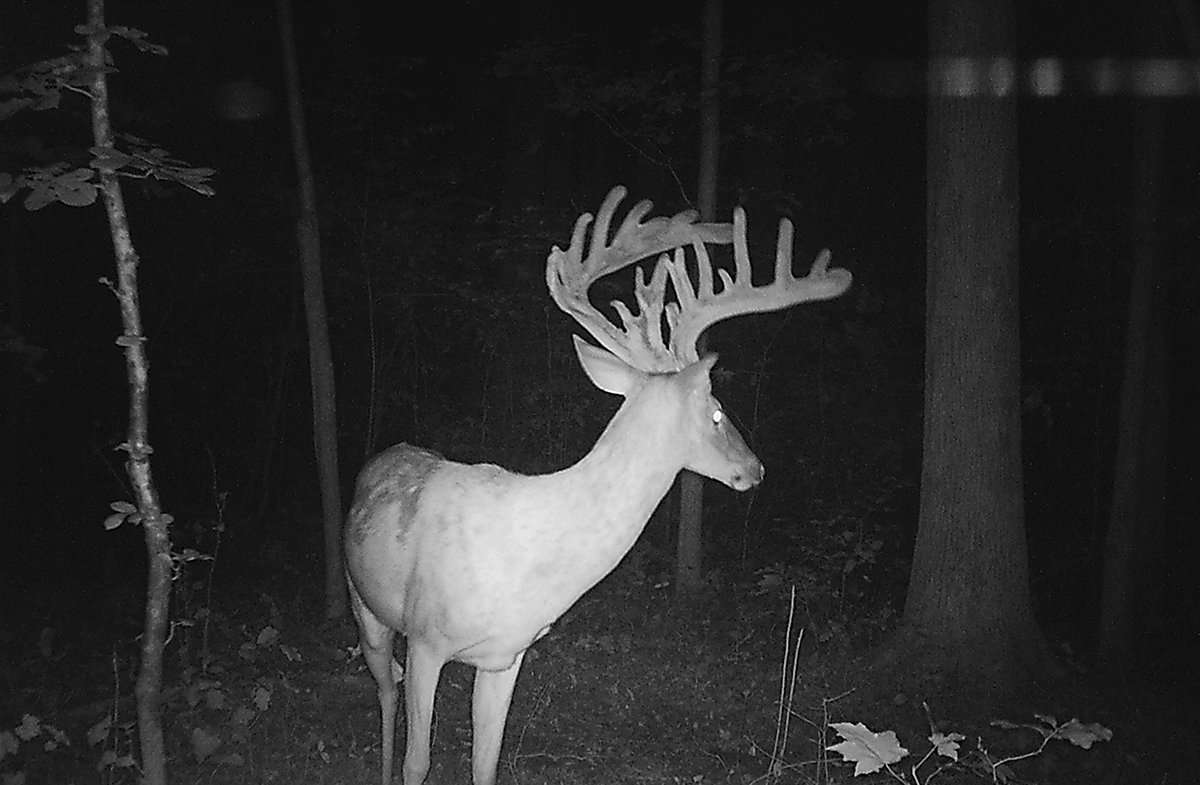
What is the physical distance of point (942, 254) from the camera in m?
6.92

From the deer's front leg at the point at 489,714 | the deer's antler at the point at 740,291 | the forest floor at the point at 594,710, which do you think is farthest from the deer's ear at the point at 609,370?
the forest floor at the point at 594,710

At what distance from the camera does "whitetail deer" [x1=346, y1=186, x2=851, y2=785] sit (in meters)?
4.12

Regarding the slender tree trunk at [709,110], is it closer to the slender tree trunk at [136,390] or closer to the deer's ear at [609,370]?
the deer's ear at [609,370]

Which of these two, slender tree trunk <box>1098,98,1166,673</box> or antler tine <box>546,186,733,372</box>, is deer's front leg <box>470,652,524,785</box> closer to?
antler tine <box>546,186,733,372</box>

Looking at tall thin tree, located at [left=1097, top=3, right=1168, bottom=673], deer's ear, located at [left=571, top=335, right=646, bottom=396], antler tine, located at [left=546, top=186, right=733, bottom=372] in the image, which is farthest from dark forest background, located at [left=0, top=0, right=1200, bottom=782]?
deer's ear, located at [left=571, top=335, right=646, bottom=396]

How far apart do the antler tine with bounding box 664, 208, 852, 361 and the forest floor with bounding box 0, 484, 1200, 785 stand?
5.00 feet

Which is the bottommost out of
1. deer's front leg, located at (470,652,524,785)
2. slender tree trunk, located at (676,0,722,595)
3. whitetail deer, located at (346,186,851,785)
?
deer's front leg, located at (470,652,524,785)

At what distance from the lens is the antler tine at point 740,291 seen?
429 cm

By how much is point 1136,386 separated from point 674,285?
513 cm

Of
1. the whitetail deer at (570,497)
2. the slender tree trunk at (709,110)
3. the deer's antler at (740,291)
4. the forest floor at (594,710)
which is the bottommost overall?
the forest floor at (594,710)

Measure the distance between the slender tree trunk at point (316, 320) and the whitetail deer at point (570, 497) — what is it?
10.1 ft

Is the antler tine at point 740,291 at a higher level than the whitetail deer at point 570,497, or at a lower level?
higher

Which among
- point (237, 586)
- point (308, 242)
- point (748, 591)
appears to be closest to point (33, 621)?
point (237, 586)

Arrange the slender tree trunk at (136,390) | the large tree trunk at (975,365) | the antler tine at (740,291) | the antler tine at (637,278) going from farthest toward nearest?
1. the large tree trunk at (975,365)
2. the antler tine at (637,278)
3. the antler tine at (740,291)
4. the slender tree trunk at (136,390)
